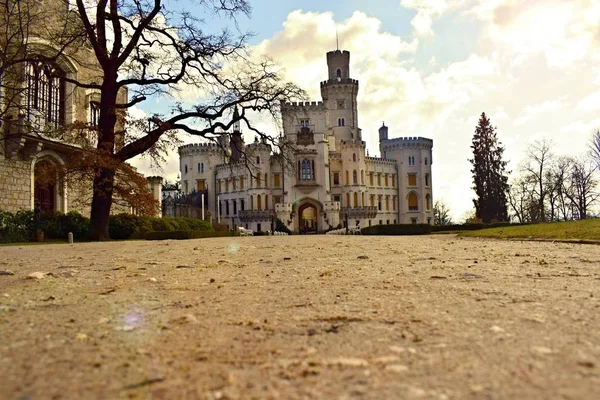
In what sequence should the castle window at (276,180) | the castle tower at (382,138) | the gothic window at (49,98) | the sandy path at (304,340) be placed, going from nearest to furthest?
1. the sandy path at (304,340)
2. the gothic window at (49,98)
3. the castle window at (276,180)
4. the castle tower at (382,138)

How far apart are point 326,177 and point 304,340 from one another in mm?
59525

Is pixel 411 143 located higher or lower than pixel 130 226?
higher

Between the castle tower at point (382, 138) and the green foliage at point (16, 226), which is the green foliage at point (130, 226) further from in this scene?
the castle tower at point (382, 138)

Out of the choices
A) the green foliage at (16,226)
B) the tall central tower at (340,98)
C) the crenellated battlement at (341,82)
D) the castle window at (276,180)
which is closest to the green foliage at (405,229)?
the green foliage at (16,226)

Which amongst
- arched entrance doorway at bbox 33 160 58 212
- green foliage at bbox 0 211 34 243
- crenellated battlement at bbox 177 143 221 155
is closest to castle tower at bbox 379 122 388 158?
crenellated battlement at bbox 177 143 221 155

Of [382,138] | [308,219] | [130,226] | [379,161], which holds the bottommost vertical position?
[130,226]

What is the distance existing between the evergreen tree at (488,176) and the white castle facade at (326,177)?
49.0ft

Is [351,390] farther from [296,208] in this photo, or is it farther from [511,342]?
[296,208]

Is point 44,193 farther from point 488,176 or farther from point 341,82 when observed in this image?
point 341,82

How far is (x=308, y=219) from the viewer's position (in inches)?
2721

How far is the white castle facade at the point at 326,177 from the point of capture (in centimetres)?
6144

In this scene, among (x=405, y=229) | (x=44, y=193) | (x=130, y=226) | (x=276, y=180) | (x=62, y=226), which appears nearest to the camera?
(x=62, y=226)

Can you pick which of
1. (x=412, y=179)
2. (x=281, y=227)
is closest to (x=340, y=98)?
(x=412, y=179)

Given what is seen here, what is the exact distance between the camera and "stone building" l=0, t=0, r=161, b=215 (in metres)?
17.6
